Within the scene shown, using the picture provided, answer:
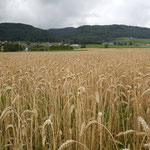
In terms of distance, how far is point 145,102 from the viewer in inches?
146

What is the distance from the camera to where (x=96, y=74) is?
5387mm

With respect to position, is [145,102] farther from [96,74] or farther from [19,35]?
[19,35]

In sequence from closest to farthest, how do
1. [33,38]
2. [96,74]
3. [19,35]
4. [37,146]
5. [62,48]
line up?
1. [37,146]
2. [96,74]
3. [62,48]
4. [33,38]
5. [19,35]

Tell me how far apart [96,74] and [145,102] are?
203 centimetres

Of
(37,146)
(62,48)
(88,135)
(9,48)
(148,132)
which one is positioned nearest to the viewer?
(148,132)

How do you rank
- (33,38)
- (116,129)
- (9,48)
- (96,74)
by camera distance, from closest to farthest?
(116,129) < (96,74) < (9,48) < (33,38)

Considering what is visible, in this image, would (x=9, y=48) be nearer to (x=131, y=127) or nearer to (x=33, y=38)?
(x=131, y=127)

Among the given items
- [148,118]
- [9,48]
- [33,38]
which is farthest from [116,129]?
[33,38]

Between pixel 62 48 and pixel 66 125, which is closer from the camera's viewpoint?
pixel 66 125

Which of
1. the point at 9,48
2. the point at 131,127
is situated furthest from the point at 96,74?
the point at 9,48

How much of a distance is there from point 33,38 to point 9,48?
325 feet

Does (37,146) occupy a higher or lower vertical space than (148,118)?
lower

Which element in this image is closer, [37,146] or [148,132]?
[148,132]

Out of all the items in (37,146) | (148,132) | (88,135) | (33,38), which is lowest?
(37,146)
